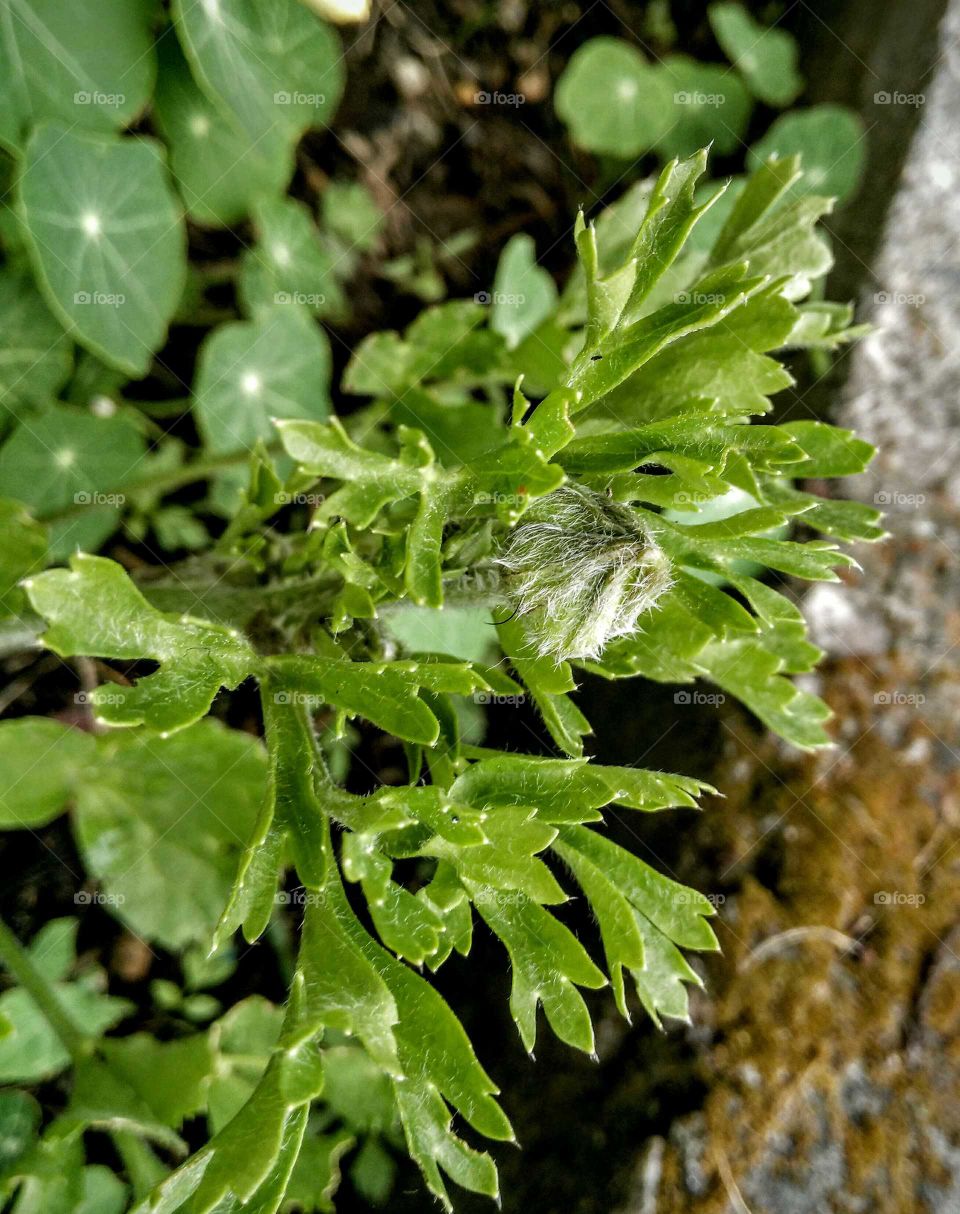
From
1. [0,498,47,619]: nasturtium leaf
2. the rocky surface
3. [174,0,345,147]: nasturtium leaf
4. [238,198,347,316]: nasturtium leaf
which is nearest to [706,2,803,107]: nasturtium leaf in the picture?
the rocky surface

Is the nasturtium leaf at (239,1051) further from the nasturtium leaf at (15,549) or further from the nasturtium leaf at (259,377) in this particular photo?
the nasturtium leaf at (259,377)

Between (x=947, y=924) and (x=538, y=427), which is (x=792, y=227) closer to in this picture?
(x=538, y=427)

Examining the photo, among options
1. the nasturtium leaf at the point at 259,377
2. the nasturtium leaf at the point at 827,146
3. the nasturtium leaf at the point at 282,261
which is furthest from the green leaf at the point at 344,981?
the nasturtium leaf at the point at 827,146

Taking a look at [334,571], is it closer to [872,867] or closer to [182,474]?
[182,474]

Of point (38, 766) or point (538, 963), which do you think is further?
point (38, 766)

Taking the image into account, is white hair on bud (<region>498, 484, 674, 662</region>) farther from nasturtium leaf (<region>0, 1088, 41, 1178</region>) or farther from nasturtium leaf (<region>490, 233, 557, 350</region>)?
nasturtium leaf (<region>0, 1088, 41, 1178</region>)

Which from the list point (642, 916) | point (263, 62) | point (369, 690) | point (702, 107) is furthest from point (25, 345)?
point (702, 107)
